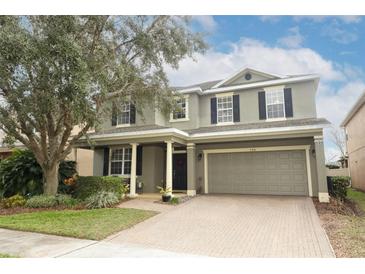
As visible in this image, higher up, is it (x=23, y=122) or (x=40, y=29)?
(x=40, y=29)

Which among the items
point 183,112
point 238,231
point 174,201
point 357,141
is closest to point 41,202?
point 174,201

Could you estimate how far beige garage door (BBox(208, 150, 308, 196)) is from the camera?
42.6ft

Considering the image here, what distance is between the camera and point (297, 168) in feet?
42.7

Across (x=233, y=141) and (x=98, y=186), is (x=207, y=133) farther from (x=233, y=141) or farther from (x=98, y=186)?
(x=98, y=186)

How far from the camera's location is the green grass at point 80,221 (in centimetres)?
696

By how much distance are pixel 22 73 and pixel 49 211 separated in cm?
503

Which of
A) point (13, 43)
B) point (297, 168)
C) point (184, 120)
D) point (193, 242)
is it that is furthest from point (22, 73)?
point (297, 168)

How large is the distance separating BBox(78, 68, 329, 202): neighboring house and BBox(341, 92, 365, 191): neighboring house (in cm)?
531

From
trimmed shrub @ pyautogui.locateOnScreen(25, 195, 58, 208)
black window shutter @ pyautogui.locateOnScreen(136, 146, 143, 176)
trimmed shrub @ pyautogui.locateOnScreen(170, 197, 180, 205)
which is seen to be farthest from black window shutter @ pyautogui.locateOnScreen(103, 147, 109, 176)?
trimmed shrub @ pyautogui.locateOnScreen(170, 197, 180, 205)

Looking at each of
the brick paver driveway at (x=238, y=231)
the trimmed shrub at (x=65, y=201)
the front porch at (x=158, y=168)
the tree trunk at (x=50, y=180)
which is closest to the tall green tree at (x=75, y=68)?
the tree trunk at (x=50, y=180)

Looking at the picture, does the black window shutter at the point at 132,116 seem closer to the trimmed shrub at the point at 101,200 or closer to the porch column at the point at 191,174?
the porch column at the point at 191,174

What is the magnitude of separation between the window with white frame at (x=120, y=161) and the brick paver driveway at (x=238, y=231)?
18.6ft

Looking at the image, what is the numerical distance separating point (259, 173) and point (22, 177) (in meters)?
11.7

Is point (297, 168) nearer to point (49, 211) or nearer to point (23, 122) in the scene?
point (49, 211)
